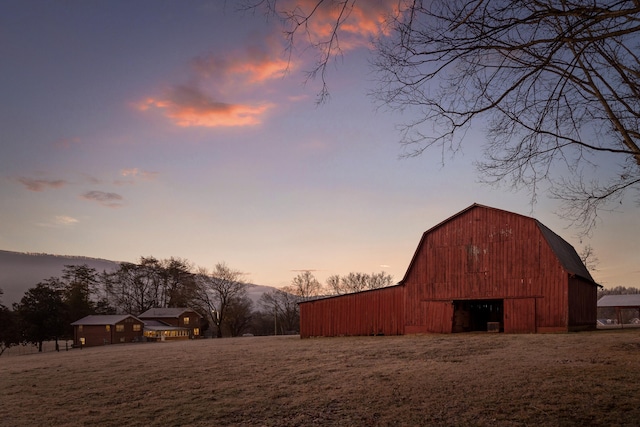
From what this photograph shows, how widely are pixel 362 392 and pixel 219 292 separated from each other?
81115 millimetres

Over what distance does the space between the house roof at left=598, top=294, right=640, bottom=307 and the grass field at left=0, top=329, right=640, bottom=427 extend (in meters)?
44.4

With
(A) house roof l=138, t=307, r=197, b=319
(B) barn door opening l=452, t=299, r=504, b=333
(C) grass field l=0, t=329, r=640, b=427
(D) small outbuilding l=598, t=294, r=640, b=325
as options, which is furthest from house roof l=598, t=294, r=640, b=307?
(A) house roof l=138, t=307, r=197, b=319

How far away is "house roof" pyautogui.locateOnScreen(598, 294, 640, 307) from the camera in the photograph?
5569 centimetres

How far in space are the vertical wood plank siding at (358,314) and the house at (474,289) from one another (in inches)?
2.9

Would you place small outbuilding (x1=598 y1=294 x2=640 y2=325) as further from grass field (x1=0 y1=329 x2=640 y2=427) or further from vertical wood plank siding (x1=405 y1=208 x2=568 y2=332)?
grass field (x1=0 y1=329 x2=640 y2=427)

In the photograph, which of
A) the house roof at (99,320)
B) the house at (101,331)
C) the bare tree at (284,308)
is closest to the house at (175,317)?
the house at (101,331)

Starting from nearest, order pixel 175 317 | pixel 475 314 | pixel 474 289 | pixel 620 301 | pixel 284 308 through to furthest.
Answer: pixel 474 289
pixel 475 314
pixel 620 301
pixel 175 317
pixel 284 308

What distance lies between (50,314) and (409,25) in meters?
75.0

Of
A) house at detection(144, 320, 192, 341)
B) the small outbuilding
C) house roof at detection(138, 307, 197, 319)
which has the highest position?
the small outbuilding

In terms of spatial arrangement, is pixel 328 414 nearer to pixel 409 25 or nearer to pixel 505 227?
pixel 409 25

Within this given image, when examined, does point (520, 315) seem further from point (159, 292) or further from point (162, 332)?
point (159, 292)

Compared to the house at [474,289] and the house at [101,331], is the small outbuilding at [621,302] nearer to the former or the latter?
the house at [474,289]

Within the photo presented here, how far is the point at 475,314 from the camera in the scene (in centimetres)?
4091

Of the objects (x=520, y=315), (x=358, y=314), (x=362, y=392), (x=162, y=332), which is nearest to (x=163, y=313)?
(x=162, y=332)
